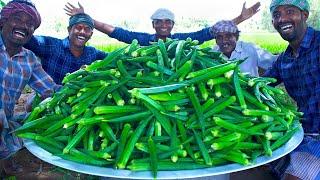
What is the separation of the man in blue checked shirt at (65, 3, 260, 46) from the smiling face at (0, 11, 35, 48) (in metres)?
1.67

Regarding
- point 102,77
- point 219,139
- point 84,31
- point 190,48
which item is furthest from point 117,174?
point 84,31

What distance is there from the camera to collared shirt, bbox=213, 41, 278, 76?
17.3ft

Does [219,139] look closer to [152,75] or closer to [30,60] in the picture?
[152,75]

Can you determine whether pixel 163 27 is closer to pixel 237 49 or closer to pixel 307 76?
pixel 237 49

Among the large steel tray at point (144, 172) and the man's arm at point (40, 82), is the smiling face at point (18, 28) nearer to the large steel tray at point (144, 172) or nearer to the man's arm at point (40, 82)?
the man's arm at point (40, 82)

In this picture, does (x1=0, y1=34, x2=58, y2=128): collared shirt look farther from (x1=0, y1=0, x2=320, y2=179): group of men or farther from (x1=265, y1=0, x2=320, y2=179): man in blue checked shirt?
(x1=265, y1=0, x2=320, y2=179): man in blue checked shirt

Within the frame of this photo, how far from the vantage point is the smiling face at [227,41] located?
513 centimetres

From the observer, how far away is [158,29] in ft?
19.5

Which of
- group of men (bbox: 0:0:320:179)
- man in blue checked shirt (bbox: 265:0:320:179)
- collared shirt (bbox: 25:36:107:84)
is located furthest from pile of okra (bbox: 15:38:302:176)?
collared shirt (bbox: 25:36:107:84)

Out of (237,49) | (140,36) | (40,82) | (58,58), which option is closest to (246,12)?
(237,49)

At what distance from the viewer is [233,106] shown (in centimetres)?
262

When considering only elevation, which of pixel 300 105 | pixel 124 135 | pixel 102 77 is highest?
pixel 102 77

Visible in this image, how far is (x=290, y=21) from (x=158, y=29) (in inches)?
91.9

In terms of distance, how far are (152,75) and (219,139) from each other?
0.65 m
